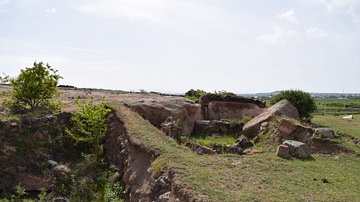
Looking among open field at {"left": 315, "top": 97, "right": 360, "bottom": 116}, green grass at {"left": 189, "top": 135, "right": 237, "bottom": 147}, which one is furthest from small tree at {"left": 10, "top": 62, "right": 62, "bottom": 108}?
open field at {"left": 315, "top": 97, "right": 360, "bottom": 116}

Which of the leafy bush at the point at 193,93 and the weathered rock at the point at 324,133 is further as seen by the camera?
the leafy bush at the point at 193,93

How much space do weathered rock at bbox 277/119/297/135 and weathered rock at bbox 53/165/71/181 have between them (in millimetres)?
5912

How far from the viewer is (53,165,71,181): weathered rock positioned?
821cm

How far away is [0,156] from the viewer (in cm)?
830

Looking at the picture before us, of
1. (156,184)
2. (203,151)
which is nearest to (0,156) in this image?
(156,184)

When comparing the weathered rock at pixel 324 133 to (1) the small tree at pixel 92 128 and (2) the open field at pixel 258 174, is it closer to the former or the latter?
(2) the open field at pixel 258 174

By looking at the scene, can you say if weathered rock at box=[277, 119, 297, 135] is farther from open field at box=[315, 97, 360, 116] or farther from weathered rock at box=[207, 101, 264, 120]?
open field at box=[315, 97, 360, 116]

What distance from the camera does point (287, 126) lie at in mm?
10297

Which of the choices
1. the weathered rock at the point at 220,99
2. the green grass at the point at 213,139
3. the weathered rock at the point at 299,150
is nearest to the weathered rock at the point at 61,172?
the green grass at the point at 213,139

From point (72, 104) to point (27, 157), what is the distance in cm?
347

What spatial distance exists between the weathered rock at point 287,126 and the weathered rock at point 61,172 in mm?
5912

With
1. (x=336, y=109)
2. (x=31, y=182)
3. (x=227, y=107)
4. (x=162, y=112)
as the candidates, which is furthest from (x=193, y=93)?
(x=336, y=109)

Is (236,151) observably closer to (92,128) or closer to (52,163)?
(92,128)

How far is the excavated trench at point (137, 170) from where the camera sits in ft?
19.4
